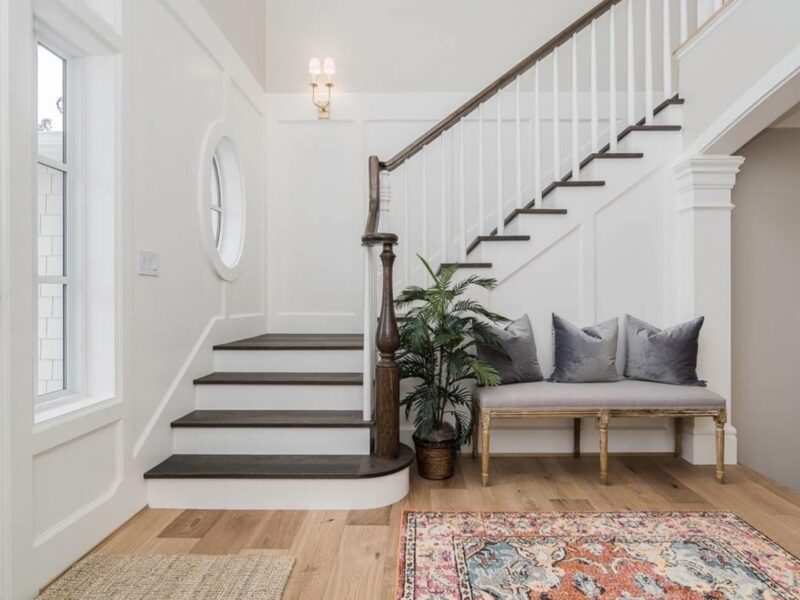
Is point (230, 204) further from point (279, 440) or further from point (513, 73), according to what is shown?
point (513, 73)

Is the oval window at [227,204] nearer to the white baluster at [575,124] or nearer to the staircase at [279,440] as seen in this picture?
the staircase at [279,440]

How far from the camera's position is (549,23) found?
4.24m

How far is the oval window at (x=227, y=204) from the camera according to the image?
363 centimetres

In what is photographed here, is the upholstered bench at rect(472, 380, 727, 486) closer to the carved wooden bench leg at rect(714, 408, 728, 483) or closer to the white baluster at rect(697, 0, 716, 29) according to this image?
the carved wooden bench leg at rect(714, 408, 728, 483)

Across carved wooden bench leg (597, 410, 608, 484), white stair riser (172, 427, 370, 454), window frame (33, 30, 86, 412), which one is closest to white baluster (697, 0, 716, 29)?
carved wooden bench leg (597, 410, 608, 484)

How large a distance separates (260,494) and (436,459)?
3.20ft

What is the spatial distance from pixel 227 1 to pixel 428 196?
2035 mm

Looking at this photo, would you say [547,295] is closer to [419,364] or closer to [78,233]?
[419,364]

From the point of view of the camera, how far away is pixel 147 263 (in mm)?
2408

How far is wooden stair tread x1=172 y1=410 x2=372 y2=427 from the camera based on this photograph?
260 cm

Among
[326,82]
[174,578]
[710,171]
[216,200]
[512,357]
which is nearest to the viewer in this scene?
[174,578]

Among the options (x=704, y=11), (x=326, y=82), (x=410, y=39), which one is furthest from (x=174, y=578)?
(x=410, y=39)

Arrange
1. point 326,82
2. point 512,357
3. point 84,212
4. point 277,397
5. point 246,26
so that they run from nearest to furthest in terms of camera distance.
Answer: point 84,212 → point 277,397 → point 512,357 → point 246,26 → point 326,82

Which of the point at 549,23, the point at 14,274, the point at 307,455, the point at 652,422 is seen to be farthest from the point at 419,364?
the point at 549,23
